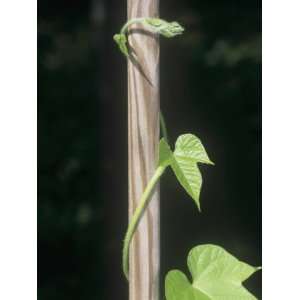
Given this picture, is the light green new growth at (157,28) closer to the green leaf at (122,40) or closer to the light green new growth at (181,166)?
the green leaf at (122,40)

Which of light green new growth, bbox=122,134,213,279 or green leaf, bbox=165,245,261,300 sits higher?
light green new growth, bbox=122,134,213,279

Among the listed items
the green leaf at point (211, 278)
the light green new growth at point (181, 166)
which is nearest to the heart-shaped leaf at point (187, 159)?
the light green new growth at point (181, 166)

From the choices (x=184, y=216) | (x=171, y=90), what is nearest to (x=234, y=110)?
(x=171, y=90)

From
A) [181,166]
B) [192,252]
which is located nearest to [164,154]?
[181,166]

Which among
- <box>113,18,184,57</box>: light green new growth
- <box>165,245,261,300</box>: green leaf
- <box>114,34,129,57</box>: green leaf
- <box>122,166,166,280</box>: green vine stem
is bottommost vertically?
<box>165,245,261,300</box>: green leaf

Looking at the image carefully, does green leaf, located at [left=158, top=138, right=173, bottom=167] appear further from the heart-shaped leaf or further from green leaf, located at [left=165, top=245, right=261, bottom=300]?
green leaf, located at [left=165, top=245, right=261, bottom=300]

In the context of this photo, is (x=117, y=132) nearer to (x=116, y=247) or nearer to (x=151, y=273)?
(x=116, y=247)

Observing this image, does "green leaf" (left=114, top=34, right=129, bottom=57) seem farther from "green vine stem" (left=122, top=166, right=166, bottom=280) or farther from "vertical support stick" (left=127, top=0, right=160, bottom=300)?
"green vine stem" (left=122, top=166, right=166, bottom=280)

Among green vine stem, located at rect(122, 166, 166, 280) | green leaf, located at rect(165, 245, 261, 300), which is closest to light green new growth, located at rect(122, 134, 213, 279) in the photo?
green vine stem, located at rect(122, 166, 166, 280)
